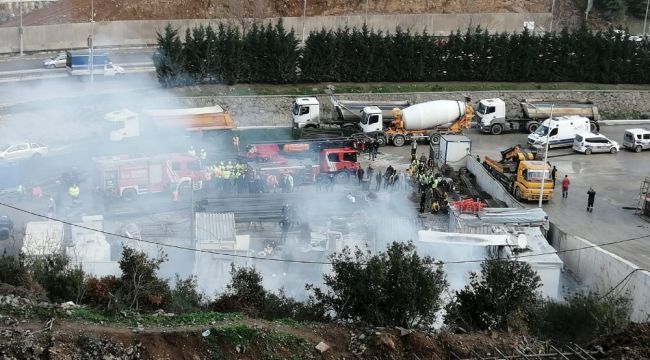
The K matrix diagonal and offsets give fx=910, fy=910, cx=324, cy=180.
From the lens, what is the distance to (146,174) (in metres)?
27.4

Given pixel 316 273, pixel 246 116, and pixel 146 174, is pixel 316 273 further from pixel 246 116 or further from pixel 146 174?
pixel 246 116

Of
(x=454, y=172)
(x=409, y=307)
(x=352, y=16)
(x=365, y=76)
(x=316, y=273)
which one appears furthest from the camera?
(x=352, y=16)

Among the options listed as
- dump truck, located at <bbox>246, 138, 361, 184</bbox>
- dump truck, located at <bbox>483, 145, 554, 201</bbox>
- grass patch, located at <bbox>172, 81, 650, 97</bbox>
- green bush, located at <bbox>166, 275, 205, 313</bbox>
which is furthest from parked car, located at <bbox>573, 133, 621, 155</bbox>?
green bush, located at <bbox>166, 275, 205, 313</bbox>

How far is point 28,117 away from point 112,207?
7528 mm

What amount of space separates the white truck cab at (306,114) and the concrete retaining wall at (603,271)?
12108 mm

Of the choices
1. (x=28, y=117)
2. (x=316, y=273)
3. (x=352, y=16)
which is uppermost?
(x=352, y=16)

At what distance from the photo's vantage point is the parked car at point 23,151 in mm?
29281

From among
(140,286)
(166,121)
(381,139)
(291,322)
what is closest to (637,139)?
(381,139)

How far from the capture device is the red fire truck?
27188 millimetres

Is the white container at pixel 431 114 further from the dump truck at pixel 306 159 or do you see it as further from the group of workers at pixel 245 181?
the group of workers at pixel 245 181

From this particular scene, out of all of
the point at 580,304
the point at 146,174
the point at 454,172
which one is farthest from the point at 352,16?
the point at 580,304

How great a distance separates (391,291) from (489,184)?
39.4ft

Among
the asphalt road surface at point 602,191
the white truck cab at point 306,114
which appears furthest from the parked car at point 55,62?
the asphalt road surface at point 602,191

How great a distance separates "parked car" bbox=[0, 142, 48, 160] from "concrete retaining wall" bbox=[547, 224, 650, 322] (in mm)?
16422
